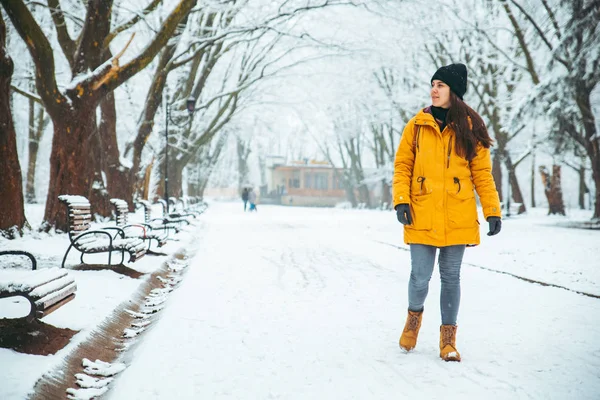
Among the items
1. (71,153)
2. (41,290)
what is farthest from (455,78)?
(71,153)

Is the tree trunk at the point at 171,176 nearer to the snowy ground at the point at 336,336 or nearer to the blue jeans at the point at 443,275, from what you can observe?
the snowy ground at the point at 336,336

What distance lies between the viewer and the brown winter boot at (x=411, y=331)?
348 centimetres

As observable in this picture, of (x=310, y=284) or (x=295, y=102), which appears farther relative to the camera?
(x=295, y=102)

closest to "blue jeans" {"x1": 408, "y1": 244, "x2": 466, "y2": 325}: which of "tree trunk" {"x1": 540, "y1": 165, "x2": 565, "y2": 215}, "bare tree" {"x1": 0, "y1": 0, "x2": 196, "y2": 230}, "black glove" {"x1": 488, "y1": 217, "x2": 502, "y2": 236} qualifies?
"black glove" {"x1": 488, "y1": 217, "x2": 502, "y2": 236}

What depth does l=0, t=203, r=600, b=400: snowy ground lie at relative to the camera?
113 inches

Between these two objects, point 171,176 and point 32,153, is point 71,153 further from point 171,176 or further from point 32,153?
point 32,153

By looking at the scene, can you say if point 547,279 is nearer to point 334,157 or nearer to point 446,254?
point 446,254

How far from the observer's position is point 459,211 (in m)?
3.27

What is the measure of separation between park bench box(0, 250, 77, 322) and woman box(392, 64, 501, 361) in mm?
2718

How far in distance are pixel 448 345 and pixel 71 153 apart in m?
9.04

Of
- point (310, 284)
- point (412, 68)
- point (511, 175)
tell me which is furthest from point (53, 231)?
point (511, 175)

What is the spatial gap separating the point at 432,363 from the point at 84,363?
261 centimetres

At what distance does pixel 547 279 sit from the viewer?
6.57m

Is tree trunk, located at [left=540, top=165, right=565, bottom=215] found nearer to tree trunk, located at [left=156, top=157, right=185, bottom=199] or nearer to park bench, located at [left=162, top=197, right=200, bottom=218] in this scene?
park bench, located at [left=162, top=197, right=200, bottom=218]
